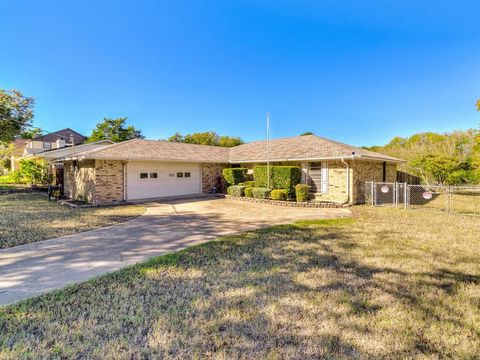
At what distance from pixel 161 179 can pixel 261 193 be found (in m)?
6.64

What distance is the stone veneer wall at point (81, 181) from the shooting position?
43.5 feet

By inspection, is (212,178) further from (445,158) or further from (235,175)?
(445,158)

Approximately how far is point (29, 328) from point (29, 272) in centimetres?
221

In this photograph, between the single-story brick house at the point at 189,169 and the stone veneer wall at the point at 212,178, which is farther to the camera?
the stone veneer wall at the point at 212,178

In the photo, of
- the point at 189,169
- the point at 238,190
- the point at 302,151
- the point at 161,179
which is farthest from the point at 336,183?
the point at 161,179

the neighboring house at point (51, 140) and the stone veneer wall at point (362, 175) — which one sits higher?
the neighboring house at point (51, 140)

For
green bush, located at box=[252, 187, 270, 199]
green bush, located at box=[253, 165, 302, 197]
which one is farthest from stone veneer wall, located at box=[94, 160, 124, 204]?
green bush, located at box=[253, 165, 302, 197]

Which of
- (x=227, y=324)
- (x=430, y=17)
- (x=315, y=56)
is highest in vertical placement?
(x=315, y=56)

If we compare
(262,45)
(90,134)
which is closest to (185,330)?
(262,45)

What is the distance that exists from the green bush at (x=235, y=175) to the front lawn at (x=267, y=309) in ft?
38.0

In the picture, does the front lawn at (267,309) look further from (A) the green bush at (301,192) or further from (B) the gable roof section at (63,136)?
(B) the gable roof section at (63,136)

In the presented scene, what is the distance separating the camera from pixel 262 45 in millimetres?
15844

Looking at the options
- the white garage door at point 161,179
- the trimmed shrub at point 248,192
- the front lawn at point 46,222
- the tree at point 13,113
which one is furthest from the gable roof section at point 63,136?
the trimmed shrub at point 248,192

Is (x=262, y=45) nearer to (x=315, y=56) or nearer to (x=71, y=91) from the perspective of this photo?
(x=315, y=56)
